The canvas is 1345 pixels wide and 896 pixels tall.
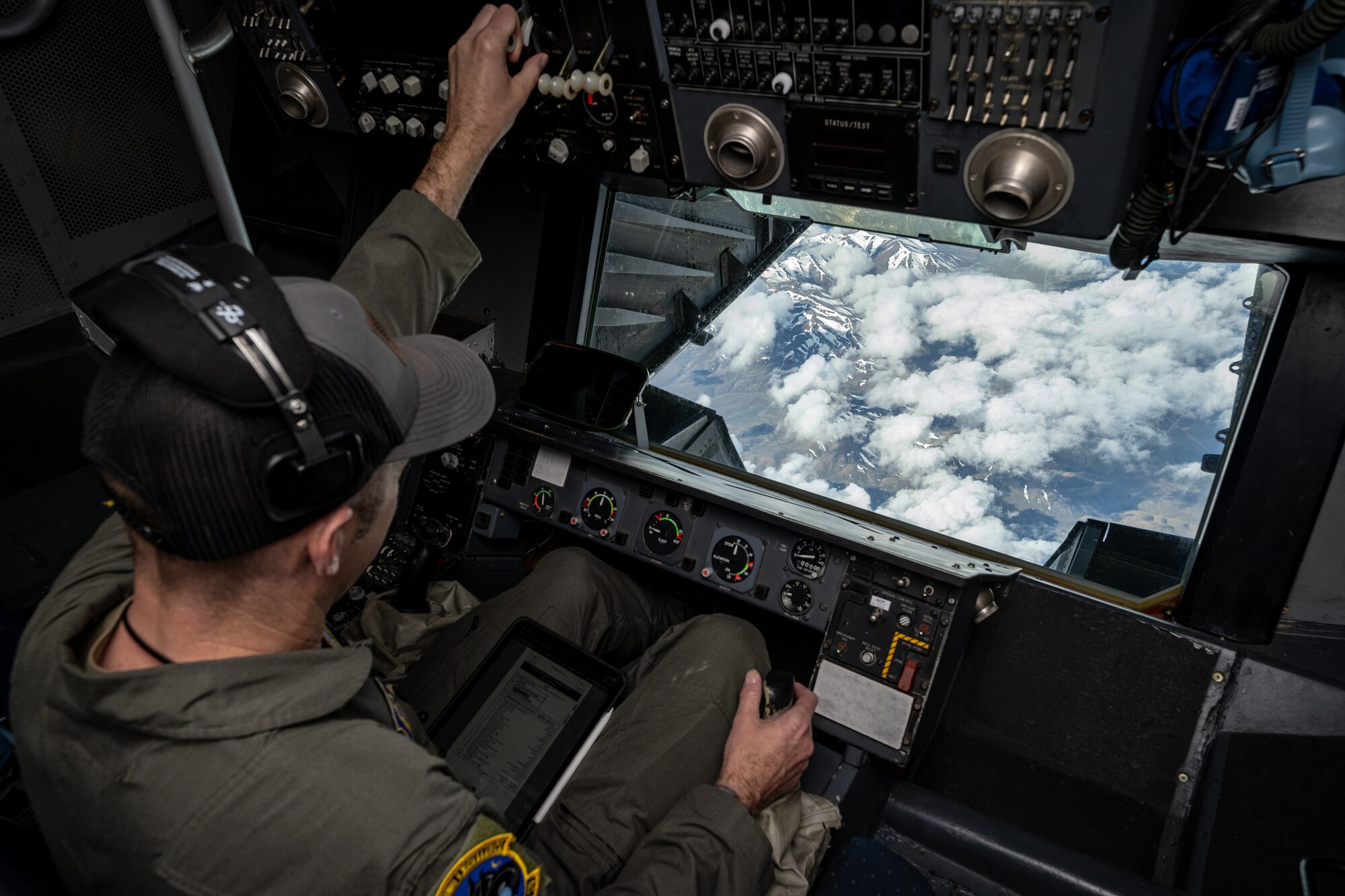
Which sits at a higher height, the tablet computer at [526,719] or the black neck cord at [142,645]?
the black neck cord at [142,645]

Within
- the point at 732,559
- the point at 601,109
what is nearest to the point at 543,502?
the point at 732,559

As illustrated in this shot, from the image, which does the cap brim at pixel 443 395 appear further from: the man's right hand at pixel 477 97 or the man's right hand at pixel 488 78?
the man's right hand at pixel 488 78

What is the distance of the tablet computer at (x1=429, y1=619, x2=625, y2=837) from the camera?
1.57 m

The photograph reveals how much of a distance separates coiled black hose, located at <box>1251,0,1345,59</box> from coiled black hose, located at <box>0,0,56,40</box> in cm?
293

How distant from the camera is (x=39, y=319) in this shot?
2.45 meters

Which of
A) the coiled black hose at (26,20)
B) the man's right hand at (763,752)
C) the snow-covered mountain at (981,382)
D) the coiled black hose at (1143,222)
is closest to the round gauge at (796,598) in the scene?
the man's right hand at (763,752)

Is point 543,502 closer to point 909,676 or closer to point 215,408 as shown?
point 909,676

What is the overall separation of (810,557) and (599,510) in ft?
2.13

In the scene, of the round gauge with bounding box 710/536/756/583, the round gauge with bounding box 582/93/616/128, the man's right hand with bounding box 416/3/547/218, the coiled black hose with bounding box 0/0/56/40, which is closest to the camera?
the man's right hand with bounding box 416/3/547/218

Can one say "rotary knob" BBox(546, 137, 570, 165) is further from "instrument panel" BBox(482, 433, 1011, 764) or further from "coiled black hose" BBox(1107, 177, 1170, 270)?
"coiled black hose" BBox(1107, 177, 1170, 270)

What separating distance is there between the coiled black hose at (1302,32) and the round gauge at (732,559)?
1.46m

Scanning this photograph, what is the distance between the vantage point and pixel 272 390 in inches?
32.5

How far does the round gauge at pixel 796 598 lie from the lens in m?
2.09

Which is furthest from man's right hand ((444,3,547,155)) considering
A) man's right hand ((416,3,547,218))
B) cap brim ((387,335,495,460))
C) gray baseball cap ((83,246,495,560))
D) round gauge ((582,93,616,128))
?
gray baseball cap ((83,246,495,560))
